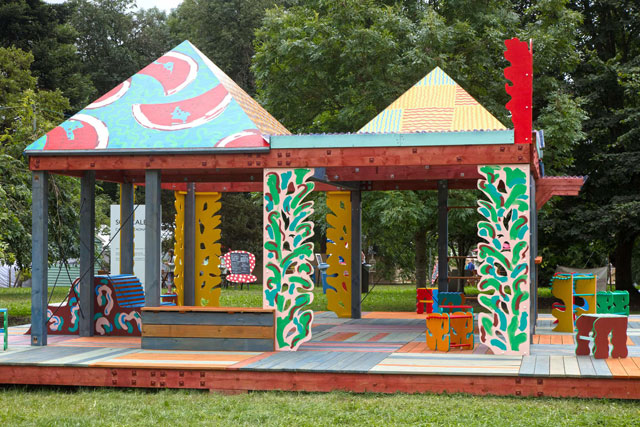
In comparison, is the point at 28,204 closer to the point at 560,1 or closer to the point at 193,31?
the point at 560,1

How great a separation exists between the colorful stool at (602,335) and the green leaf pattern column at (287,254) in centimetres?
335

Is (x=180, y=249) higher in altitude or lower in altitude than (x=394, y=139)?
lower

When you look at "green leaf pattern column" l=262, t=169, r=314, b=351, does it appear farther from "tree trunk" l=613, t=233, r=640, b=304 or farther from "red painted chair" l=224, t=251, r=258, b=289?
"red painted chair" l=224, t=251, r=258, b=289

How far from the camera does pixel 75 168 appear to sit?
11.0m

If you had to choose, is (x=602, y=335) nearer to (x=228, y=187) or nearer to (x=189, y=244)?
(x=228, y=187)

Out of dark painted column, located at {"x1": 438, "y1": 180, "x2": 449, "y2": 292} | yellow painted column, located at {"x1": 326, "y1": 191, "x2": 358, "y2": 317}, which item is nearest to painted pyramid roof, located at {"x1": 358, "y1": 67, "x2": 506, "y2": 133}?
dark painted column, located at {"x1": 438, "y1": 180, "x2": 449, "y2": 292}

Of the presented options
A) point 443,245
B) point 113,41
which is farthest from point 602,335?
point 113,41

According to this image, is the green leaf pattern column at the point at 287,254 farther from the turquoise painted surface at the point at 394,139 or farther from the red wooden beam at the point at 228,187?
the red wooden beam at the point at 228,187

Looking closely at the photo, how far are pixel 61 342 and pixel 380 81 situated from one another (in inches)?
420

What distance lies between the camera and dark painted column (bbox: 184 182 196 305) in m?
15.4

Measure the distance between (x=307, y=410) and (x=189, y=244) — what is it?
8.14 meters

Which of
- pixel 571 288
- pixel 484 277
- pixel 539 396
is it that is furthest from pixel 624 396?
pixel 571 288

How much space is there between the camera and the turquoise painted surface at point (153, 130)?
10.8 m

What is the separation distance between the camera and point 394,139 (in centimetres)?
1035
